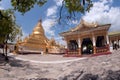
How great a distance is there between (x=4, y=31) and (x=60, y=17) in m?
4.77

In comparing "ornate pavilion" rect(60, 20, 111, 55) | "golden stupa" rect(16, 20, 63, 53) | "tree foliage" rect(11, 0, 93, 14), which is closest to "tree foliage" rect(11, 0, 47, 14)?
"tree foliage" rect(11, 0, 93, 14)

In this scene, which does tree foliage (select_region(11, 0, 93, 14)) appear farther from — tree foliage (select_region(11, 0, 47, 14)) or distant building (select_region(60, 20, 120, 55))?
distant building (select_region(60, 20, 120, 55))

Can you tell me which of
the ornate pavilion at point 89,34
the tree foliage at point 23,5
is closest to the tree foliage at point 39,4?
the tree foliage at point 23,5

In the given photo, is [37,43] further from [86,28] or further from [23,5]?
[23,5]

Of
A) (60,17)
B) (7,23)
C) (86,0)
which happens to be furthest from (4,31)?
(86,0)

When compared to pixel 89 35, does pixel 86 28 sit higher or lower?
higher

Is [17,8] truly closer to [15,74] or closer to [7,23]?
[7,23]

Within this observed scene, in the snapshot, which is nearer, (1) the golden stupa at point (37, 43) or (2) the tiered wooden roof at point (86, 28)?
(2) the tiered wooden roof at point (86, 28)

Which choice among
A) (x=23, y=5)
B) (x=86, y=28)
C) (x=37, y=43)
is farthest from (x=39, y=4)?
(x=37, y=43)

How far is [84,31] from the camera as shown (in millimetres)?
32531

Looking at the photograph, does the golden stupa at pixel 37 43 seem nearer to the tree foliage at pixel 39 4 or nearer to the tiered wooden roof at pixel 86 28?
the tiered wooden roof at pixel 86 28

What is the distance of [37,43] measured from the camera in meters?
43.5

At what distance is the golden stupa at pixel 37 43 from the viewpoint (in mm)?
39481

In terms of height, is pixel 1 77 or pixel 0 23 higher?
pixel 0 23
